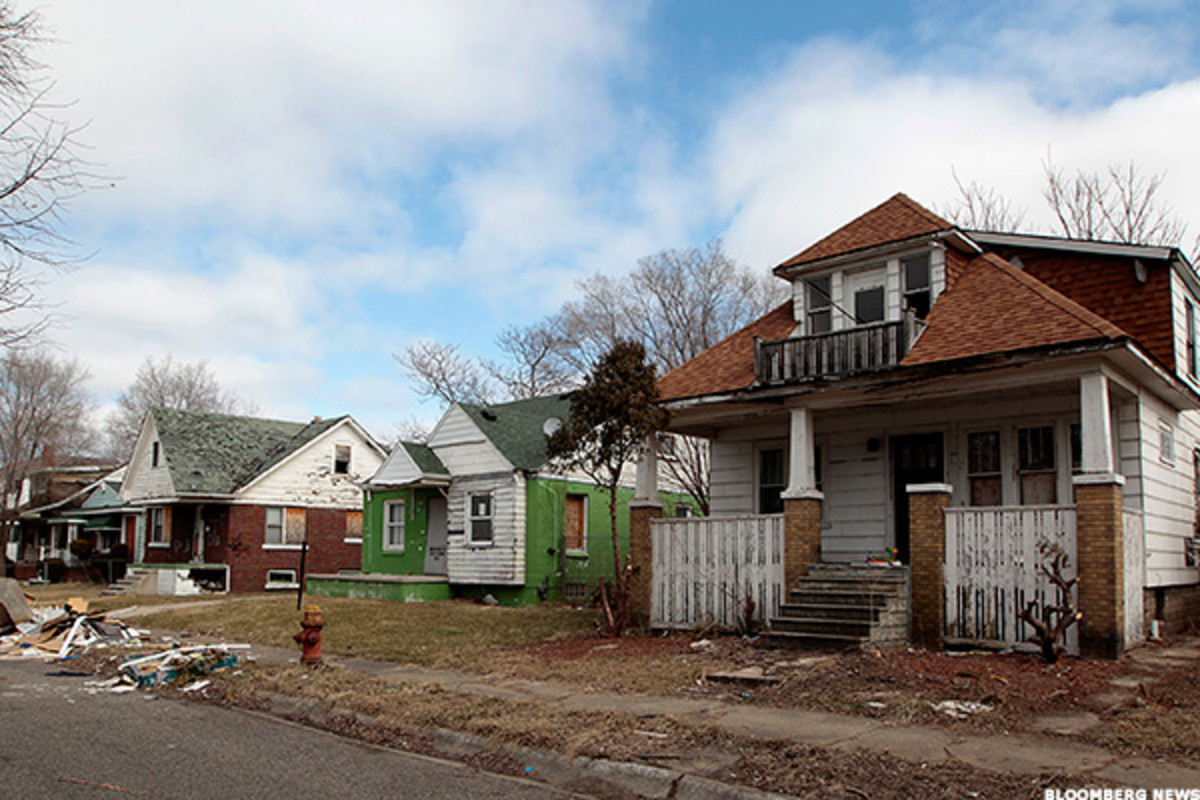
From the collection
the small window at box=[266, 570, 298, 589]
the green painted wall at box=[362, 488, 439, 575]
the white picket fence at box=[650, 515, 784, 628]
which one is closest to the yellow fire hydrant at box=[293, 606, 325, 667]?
the white picket fence at box=[650, 515, 784, 628]

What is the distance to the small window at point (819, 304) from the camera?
15.8 m

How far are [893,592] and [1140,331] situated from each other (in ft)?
18.7

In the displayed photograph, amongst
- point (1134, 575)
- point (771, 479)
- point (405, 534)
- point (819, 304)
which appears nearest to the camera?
point (1134, 575)

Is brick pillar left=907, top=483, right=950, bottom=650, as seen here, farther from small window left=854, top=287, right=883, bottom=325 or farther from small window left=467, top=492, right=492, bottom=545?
small window left=467, top=492, right=492, bottom=545

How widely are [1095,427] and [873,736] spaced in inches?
227

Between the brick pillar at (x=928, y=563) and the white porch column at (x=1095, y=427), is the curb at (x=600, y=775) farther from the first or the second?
the white porch column at (x=1095, y=427)

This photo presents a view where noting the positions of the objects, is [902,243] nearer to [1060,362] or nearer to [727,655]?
[1060,362]

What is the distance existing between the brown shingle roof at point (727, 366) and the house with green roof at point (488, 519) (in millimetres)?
6792

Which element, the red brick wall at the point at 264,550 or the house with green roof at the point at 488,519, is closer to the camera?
the house with green roof at the point at 488,519

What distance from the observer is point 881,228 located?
51.1 feet

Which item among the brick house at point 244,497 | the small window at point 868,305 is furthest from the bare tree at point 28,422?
the small window at point 868,305

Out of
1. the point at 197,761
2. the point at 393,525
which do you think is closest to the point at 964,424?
the point at 197,761

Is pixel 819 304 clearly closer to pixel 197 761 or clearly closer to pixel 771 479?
pixel 771 479

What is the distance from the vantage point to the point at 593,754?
7445 millimetres
